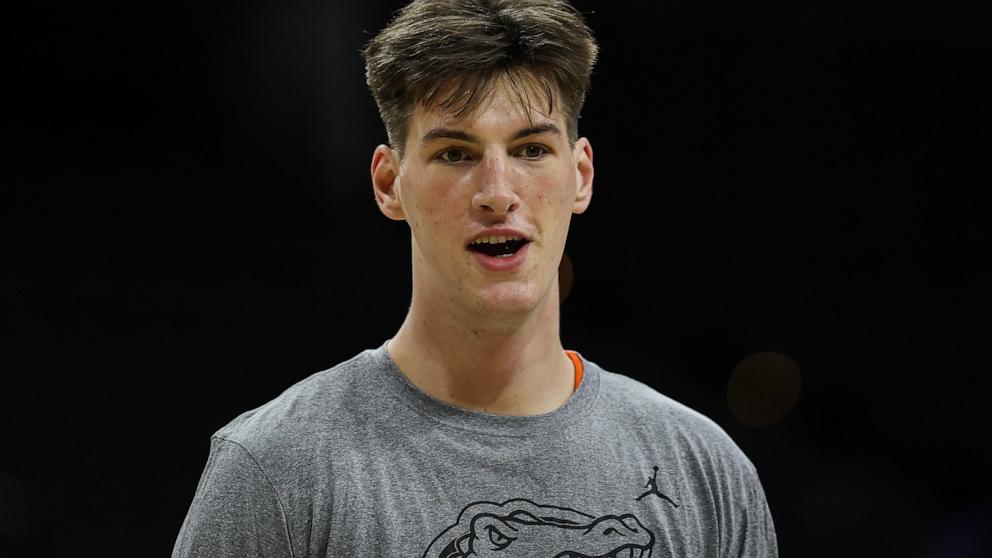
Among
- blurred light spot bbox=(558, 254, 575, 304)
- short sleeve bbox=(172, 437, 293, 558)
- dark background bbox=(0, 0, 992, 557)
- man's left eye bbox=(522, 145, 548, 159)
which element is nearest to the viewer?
short sleeve bbox=(172, 437, 293, 558)

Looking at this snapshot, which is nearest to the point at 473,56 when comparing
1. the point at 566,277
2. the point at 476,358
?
the point at 476,358

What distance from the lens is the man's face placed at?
4.68 feet

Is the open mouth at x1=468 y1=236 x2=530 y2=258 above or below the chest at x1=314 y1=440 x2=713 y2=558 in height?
above

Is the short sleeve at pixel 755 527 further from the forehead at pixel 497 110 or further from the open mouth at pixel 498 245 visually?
the forehead at pixel 497 110

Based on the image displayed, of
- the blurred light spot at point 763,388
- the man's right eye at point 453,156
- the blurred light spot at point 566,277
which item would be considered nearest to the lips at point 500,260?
the man's right eye at point 453,156

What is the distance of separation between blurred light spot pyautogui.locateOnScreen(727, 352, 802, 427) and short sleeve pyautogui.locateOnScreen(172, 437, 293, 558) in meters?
2.10

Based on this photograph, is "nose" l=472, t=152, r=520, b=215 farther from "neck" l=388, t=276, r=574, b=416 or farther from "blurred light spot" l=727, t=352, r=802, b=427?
"blurred light spot" l=727, t=352, r=802, b=427

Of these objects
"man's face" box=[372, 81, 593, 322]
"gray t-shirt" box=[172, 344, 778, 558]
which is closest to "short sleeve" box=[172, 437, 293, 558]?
"gray t-shirt" box=[172, 344, 778, 558]

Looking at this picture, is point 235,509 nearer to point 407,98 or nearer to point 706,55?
point 407,98

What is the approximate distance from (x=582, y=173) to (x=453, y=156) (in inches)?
9.1

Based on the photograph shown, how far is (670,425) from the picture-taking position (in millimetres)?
1609

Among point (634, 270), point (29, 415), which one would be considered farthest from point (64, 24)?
point (634, 270)

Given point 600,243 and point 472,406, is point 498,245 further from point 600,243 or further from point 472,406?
point 600,243

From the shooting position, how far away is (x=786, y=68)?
320cm
